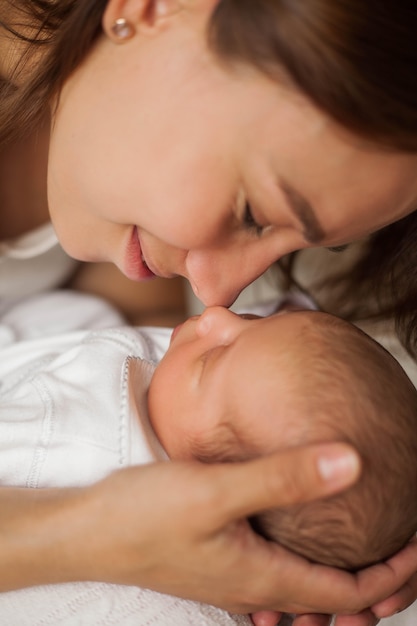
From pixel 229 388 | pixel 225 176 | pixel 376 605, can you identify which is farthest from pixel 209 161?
pixel 376 605

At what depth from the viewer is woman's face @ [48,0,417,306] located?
2.81 feet

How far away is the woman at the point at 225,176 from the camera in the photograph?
2.60ft

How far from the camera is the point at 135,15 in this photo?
0.91 metres

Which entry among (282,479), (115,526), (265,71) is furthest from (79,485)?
(265,71)

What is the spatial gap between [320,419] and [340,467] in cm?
15

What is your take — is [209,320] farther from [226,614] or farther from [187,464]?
[226,614]

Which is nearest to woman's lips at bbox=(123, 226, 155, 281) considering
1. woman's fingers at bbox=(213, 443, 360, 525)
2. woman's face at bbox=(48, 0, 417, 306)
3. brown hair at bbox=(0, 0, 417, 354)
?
woman's face at bbox=(48, 0, 417, 306)

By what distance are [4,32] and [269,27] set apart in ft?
1.90

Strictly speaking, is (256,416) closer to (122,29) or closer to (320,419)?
(320,419)

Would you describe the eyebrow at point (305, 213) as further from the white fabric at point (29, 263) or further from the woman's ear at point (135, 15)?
the white fabric at point (29, 263)

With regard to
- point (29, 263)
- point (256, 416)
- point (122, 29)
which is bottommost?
point (29, 263)

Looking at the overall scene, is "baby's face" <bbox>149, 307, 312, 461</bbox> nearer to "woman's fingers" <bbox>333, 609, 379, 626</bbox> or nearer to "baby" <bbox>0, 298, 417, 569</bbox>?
"baby" <bbox>0, 298, 417, 569</bbox>

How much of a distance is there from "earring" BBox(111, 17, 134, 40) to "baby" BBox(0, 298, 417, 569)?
0.41 meters

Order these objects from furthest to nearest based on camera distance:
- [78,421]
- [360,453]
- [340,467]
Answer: [78,421] < [360,453] < [340,467]
